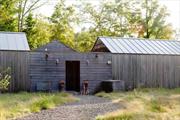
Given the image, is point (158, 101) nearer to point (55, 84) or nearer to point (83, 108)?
point (83, 108)

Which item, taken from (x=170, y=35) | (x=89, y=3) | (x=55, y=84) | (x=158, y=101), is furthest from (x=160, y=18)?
(x=158, y=101)

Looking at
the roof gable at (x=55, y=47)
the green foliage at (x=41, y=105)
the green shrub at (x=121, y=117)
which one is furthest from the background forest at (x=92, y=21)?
the green shrub at (x=121, y=117)

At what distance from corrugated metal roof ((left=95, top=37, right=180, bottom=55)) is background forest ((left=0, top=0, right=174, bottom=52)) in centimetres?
1165

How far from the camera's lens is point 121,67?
65.8 ft

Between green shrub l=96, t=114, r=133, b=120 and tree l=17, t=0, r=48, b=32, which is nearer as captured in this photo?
green shrub l=96, t=114, r=133, b=120

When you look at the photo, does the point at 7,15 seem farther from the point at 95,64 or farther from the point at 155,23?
the point at 95,64

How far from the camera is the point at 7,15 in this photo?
102 ft

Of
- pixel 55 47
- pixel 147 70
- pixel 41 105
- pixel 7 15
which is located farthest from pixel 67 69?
pixel 7 15

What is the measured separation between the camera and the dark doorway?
20.1 meters

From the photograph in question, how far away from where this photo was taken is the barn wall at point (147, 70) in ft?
65.8

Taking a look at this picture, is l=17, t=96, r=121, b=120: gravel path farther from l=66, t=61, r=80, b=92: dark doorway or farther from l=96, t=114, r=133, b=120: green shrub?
l=66, t=61, r=80, b=92: dark doorway

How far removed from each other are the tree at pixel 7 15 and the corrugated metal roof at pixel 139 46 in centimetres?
1152

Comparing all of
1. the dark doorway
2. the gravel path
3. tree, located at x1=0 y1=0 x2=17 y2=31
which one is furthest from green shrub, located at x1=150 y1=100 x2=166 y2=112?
tree, located at x1=0 y1=0 x2=17 y2=31

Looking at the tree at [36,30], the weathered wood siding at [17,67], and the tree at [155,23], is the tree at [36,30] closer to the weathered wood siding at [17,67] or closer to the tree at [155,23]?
the tree at [155,23]
